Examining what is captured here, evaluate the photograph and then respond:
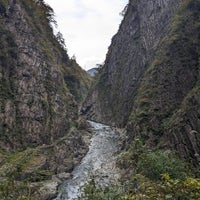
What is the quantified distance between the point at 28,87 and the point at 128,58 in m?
40.5

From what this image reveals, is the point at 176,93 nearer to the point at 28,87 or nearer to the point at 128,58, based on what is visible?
the point at 28,87

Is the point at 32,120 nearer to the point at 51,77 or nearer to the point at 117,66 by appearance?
the point at 51,77

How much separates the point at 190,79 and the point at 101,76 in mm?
56790

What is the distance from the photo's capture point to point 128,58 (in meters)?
99.0

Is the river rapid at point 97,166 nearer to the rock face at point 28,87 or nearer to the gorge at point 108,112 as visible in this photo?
the gorge at point 108,112

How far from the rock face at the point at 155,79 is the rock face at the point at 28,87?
1583 centimetres

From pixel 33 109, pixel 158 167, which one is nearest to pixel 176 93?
pixel 33 109

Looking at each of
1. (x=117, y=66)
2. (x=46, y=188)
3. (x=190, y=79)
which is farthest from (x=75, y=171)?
(x=117, y=66)

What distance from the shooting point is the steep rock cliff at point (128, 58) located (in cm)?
8988

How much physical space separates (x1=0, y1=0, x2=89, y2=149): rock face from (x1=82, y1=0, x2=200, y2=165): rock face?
1583cm

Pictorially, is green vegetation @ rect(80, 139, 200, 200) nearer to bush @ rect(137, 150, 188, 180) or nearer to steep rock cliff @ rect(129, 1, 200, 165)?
bush @ rect(137, 150, 188, 180)

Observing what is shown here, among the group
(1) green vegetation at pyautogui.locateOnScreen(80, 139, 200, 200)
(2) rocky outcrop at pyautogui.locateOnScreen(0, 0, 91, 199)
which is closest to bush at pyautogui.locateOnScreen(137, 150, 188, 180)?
(1) green vegetation at pyautogui.locateOnScreen(80, 139, 200, 200)

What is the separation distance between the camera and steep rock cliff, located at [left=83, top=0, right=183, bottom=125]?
295ft

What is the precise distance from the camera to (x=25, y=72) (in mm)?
69812
